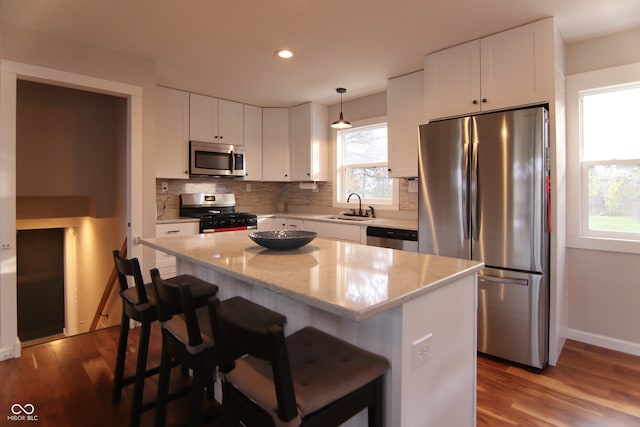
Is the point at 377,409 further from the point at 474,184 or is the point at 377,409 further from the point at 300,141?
the point at 300,141

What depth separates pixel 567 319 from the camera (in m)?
2.92

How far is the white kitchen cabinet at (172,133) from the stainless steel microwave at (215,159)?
91mm

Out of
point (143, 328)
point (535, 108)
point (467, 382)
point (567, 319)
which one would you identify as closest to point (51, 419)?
point (143, 328)

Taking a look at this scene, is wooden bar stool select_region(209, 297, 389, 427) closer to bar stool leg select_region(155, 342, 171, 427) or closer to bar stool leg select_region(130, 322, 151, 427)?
bar stool leg select_region(155, 342, 171, 427)

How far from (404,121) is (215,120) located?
236cm

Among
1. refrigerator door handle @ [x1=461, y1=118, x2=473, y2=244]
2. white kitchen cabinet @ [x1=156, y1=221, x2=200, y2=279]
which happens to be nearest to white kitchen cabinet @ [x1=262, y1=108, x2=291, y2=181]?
white kitchen cabinet @ [x1=156, y1=221, x2=200, y2=279]

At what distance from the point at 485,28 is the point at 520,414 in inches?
102

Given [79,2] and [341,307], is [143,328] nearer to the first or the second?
[341,307]

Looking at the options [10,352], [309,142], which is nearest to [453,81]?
[309,142]

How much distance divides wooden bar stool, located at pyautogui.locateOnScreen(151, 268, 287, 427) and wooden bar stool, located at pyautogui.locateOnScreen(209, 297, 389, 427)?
0.24 metres

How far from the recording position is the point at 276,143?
4.94 meters

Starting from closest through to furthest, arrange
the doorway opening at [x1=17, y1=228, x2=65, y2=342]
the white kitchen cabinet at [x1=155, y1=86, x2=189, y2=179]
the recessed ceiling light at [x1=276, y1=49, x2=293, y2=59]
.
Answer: the recessed ceiling light at [x1=276, y1=49, x2=293, y2=59] < the white kitchen cabinet at [x1=155, y1=86, x2=189, y2=179] < the doorway opening at [x1=17, y1=228, x2=65, y2=342]

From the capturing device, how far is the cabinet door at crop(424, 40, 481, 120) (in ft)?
9.14

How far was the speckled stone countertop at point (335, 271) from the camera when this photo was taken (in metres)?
1.03
